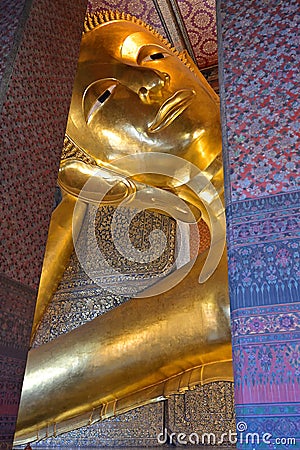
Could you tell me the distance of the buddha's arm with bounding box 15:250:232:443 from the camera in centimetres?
201

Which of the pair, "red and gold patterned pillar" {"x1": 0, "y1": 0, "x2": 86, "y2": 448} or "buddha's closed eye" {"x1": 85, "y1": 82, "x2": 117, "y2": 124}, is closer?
"red and gold patterned pillar" {"x1": 0, "y1": 0, "x2": 86, "y2": 448}

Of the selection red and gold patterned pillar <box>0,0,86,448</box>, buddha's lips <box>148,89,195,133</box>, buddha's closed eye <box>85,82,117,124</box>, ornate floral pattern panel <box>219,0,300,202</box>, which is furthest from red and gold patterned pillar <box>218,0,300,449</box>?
buddha's closed eye <box>85,82,117,124</box>

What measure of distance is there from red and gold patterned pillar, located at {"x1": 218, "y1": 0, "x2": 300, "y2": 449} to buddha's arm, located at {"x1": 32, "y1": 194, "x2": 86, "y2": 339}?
222 centimetres

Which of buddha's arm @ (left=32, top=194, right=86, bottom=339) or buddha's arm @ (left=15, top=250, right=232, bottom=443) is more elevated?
buddha's arm @ (left=32, top=194, right=86, bottom=339)

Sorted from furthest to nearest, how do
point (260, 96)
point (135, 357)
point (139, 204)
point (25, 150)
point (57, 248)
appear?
1. point (57, 248)
2. point (139, 204)
3. point (135, 357)
4. point (25, 150)
5. point (260, 96)

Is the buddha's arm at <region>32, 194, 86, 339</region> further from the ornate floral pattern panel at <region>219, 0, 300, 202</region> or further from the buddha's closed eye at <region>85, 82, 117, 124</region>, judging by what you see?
the ornate floral pattern panel at <region>219, 0, 300, 202</region>

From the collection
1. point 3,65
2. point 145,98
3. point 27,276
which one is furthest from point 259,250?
point 145,98

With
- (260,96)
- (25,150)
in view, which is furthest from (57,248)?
(260,96)

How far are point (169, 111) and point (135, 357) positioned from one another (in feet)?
4.03

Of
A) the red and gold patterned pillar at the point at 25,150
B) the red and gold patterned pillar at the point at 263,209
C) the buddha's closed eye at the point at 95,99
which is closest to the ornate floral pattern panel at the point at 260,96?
the red and gold patterned pillar at the point at 263,209

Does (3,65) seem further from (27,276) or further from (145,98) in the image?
(145,98)

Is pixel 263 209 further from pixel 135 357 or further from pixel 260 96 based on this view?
pixel 135 357

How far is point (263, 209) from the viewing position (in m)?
1.16

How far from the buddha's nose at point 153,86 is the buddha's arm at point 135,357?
0.96 meters
